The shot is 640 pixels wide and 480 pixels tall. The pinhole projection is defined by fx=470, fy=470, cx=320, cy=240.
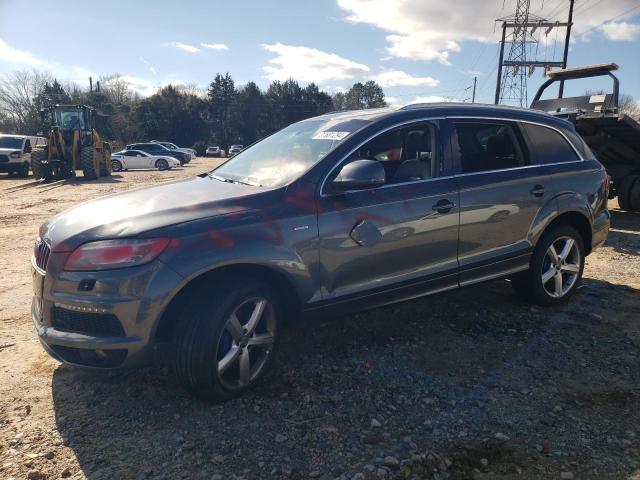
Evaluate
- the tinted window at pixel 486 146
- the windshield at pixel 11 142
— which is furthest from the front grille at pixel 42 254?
the windshield at pixel 11 142

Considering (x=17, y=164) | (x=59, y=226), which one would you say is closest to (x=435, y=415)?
(x=59, y=226)

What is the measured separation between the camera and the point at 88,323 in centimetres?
264

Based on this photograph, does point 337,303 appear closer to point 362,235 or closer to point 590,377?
point 362,235

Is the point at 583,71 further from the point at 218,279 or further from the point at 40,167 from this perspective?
the point at 40,167

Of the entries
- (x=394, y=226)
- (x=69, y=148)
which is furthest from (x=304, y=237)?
(x=69, y=148)

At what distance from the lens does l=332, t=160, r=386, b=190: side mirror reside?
3.06 metres

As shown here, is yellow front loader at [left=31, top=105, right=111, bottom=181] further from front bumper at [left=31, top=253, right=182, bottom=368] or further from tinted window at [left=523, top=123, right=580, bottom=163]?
tinted window at [left=523, top=123, right=580, bottom=163]

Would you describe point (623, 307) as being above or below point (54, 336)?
below

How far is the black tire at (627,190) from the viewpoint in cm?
933

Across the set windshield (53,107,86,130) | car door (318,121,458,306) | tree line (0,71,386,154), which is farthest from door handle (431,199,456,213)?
tree line (0,71,386,154)

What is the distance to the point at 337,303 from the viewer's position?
10.6 feet

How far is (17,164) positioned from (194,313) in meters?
23.6

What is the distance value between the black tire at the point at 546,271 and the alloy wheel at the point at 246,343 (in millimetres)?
2588

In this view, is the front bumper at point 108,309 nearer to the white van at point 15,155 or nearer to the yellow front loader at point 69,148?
the yellow front loader at point 69,148
